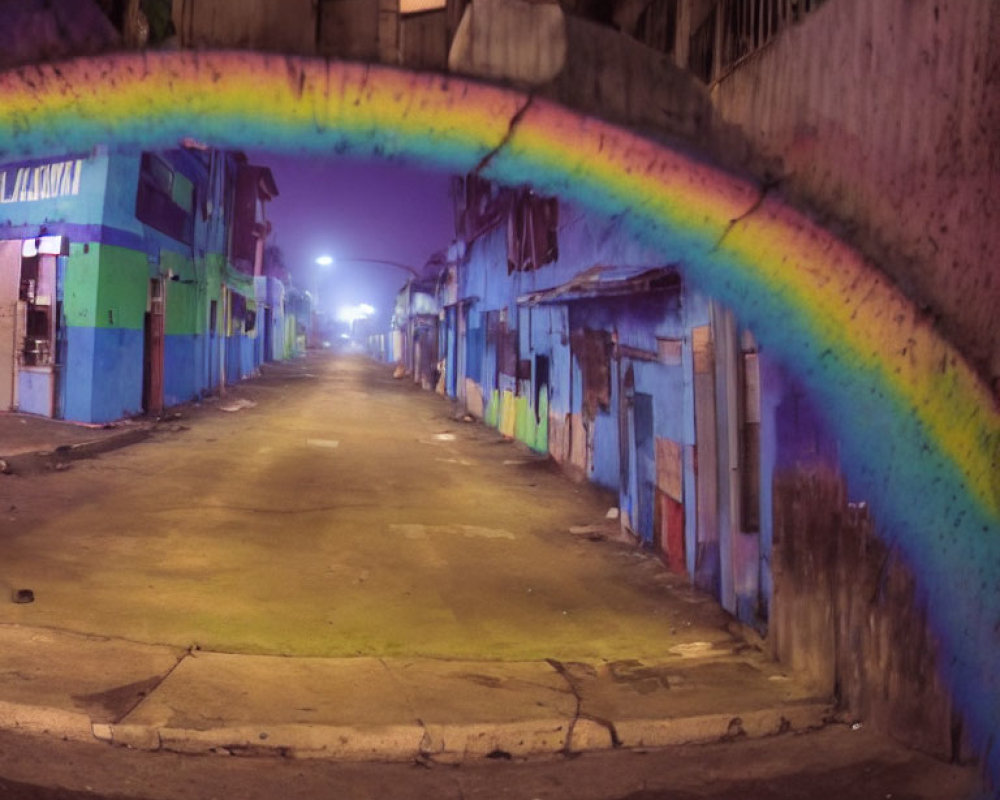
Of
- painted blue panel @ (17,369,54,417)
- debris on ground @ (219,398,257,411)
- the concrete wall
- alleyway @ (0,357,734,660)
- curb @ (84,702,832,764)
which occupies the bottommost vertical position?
curb @ (84,702,832,764)

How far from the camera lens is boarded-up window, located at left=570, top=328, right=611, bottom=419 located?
11.7 m

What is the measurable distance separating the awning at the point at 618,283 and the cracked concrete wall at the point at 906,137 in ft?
8.89

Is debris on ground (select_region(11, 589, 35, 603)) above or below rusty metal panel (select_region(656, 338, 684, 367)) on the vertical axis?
below

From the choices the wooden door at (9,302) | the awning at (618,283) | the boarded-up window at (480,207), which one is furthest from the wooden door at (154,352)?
the awning at (618,283)

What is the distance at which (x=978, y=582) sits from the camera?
410 cm

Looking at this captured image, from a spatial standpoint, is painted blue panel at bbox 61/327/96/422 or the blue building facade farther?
painted blue panel at bbox 61/327/96/422

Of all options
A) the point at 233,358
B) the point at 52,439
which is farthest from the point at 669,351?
the point at 233,358

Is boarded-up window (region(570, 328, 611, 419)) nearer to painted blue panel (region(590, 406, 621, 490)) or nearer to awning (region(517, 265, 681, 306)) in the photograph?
painted blue panel (region(590, 406, 621, 490))

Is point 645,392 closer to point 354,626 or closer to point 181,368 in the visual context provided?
point 354,626

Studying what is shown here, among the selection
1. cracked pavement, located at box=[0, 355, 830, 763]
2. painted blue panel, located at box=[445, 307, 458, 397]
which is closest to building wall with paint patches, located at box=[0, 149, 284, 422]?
cracked pavement, located at box=[0, 355, 830, 763]

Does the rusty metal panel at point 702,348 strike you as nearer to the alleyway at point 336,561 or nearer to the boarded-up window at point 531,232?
the alleyway at point 336,561

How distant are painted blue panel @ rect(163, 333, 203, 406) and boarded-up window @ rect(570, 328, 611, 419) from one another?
11336 mm

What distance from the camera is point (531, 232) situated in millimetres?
16156

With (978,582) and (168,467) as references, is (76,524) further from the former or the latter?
(978,582)
